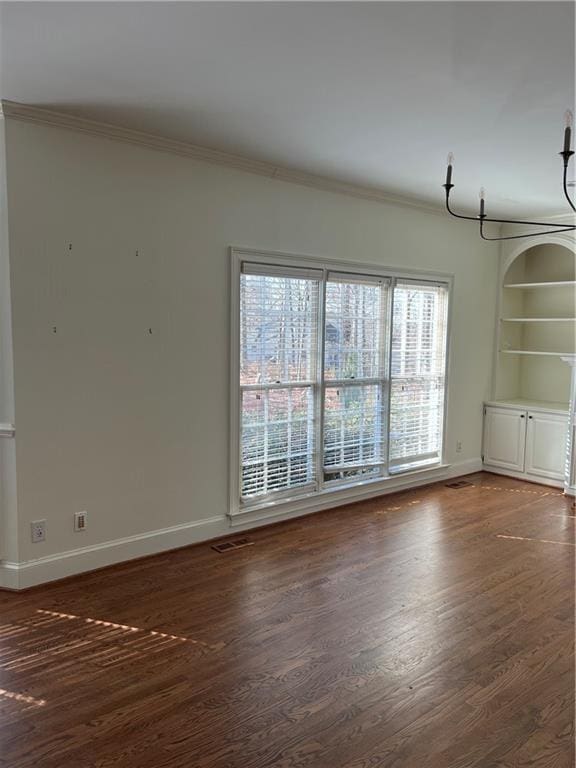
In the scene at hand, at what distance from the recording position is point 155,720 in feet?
7.20

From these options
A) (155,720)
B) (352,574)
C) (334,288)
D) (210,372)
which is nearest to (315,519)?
(352,574)

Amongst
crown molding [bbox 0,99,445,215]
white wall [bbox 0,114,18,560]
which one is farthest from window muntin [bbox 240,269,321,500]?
white wall [bbox 0,114,18,560]

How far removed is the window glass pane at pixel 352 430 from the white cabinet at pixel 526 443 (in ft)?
5.39

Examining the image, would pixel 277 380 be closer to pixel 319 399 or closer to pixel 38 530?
pixel 319 399

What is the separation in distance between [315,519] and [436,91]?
123 inches

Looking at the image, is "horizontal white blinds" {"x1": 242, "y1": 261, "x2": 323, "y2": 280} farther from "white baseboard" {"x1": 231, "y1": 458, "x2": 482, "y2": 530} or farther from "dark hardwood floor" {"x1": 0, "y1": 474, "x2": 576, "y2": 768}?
"dark hardwood floor" {"x1": 0, "y1": 474, "x2": 576, "y2": 768}

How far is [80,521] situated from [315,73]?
2.74 m

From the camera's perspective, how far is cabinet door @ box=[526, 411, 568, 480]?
549 centimetres

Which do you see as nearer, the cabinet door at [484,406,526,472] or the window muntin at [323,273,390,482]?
the window muntin at [323,273,390,482]

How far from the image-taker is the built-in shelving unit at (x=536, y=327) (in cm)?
595

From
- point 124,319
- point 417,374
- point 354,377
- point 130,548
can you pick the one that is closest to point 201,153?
point 124,319

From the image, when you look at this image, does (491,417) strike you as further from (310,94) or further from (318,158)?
(310,94)

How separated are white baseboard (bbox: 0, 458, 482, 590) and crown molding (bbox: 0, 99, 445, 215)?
244 centimetres

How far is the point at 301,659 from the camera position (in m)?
2.62
